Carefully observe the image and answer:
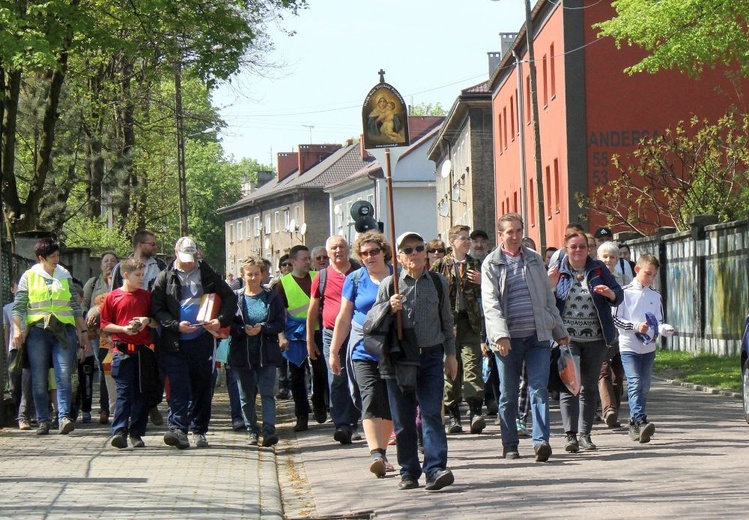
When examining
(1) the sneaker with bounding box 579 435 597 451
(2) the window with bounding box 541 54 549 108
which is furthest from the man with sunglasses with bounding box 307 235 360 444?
(2) the window with bounding box 541 54 549 108

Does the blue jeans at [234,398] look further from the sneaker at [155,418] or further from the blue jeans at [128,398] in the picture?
the blue jeans at [128,398]

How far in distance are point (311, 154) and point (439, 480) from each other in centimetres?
9885

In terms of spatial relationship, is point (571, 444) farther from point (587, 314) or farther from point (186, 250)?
point (186, 250)

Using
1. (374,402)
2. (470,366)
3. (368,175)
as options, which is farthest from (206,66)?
(368,175)

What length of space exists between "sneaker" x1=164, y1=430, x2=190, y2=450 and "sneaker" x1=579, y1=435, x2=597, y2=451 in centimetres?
348

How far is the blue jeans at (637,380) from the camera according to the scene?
12.4m

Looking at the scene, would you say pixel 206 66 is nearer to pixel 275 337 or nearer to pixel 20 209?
pixel 20 209

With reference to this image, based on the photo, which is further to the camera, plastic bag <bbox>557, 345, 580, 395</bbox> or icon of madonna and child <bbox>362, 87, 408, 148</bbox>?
icon of madonna and child <bbox>362, 87, 408, 148</bbox>

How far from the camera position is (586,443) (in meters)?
11.9

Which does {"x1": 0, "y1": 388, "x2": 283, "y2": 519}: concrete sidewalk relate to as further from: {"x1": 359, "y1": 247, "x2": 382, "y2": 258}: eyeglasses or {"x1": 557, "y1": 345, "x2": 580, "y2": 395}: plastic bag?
{"x1": 557, "y1": 345, "x2": 580, "y2": 395}: plastic bag

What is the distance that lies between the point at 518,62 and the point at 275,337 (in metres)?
30.6

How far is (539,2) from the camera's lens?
42562 mm

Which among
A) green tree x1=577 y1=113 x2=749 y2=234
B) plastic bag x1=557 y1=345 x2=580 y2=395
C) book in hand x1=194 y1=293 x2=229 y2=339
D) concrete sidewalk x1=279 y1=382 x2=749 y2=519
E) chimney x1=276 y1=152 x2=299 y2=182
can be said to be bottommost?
concrete sidewalk x1=279 y1=382 x2=749 y2=519

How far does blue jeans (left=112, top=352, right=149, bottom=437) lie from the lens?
42.0 feet
